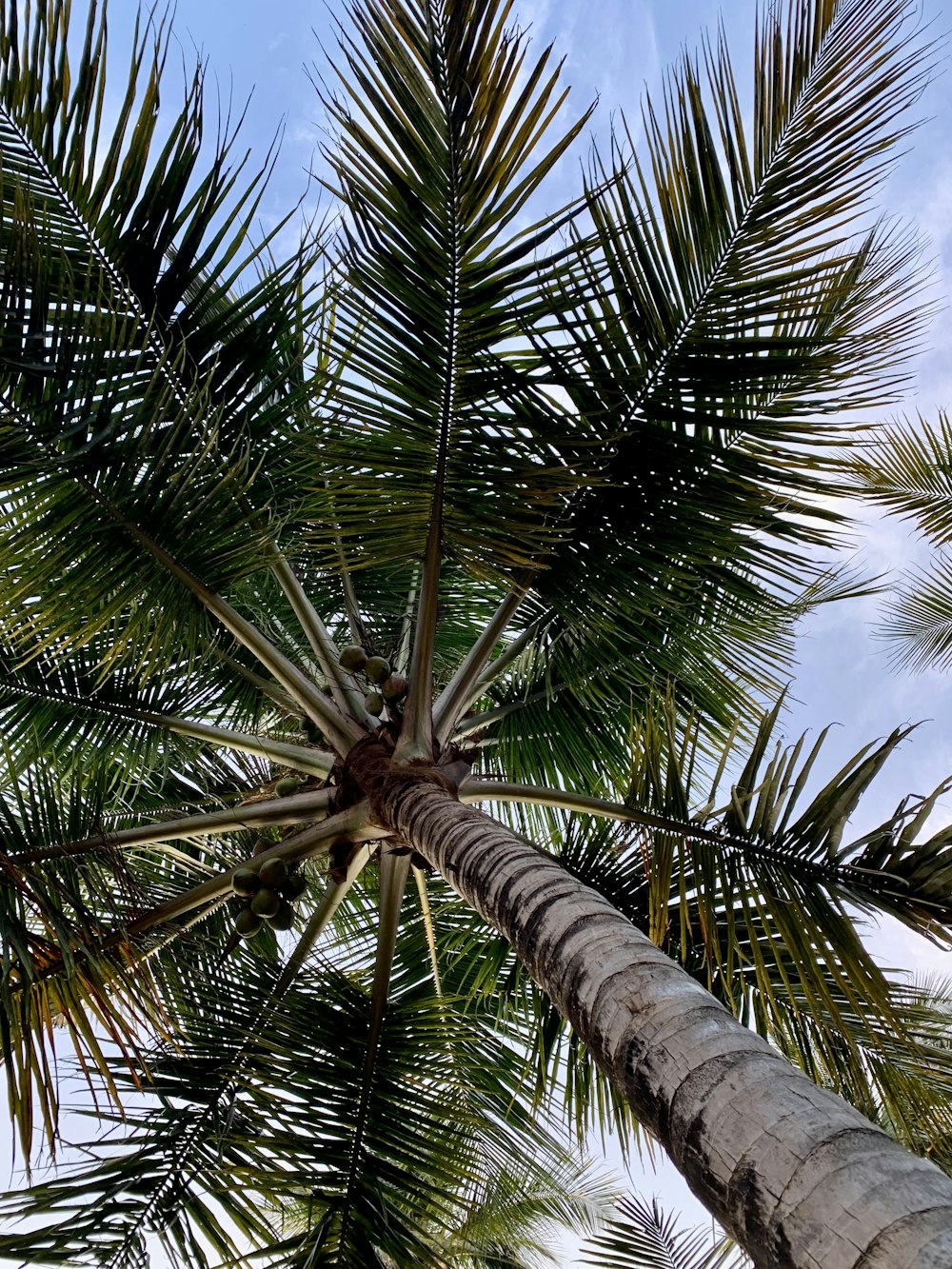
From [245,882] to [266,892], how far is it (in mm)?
78

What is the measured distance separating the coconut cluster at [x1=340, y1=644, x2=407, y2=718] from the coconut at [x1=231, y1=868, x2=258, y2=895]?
0.74m

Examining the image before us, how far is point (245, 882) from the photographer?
317 cm

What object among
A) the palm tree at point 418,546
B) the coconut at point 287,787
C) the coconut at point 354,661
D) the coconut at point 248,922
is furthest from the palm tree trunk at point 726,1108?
the coconut at point 287,787

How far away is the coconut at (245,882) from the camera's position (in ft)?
10.4

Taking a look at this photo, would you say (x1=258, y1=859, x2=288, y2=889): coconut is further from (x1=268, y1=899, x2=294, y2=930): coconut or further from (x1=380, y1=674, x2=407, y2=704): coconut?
(x1=380, y1=674, x2=407, y2=704): coconut

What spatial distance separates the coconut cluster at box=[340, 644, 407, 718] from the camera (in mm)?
3492

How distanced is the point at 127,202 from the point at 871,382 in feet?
7.94

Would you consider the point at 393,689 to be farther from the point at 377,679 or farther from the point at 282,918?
the point at 282,918

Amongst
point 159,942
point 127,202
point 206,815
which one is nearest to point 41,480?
point 127,202

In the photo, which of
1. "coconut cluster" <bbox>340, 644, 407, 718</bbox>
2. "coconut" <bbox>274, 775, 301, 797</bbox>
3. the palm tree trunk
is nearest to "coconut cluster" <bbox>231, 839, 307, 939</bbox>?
"coconut" <bbox>274, 775, 301, 797</bbox>

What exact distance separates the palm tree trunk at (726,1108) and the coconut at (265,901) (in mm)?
1112

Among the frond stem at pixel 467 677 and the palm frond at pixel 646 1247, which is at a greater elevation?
the frond stem at pixel 467 677

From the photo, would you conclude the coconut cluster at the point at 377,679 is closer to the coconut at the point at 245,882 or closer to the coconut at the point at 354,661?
the coconut at the point at 354,661

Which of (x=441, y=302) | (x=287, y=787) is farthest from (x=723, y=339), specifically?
(x=287, y=787)
